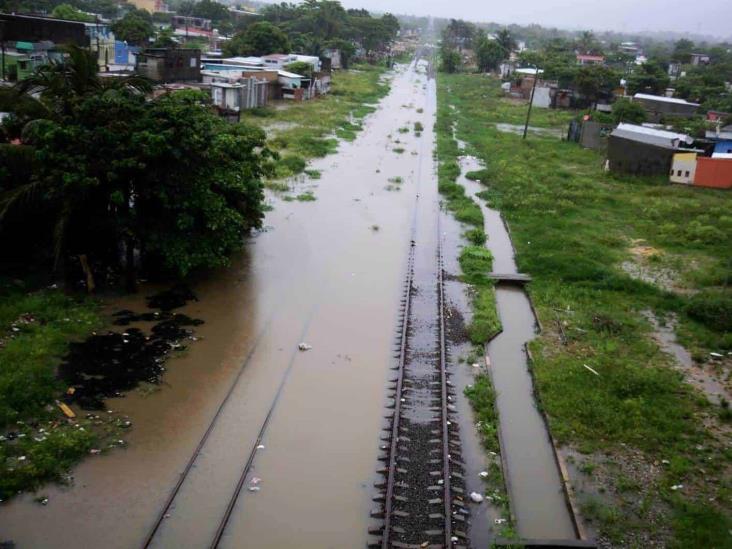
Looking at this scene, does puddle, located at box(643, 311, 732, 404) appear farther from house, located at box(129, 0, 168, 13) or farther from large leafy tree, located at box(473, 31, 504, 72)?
house, located at box(129, 0, 168, 13)

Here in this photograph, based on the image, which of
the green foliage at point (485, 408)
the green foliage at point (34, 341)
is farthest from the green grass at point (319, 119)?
the green foliage at point (485, 408)

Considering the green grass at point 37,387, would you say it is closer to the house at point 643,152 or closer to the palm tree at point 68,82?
the palm tree at point 68,82

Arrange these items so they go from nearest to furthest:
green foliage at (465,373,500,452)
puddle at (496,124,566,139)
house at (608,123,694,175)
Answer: green foliage at (465,373,500,452) → house at (608,123,694,175) → puddle at (496,124,566,139)

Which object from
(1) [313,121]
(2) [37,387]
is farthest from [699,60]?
(2) [37,387]

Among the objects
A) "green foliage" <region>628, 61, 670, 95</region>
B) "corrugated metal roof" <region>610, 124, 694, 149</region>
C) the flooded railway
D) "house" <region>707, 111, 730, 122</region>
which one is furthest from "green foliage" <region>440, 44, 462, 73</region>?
the flooded railway

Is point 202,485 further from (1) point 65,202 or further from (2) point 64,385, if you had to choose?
(1) point 65,202

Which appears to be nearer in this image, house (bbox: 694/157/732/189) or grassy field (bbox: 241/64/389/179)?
house (bbox: 694/157/732/189)
